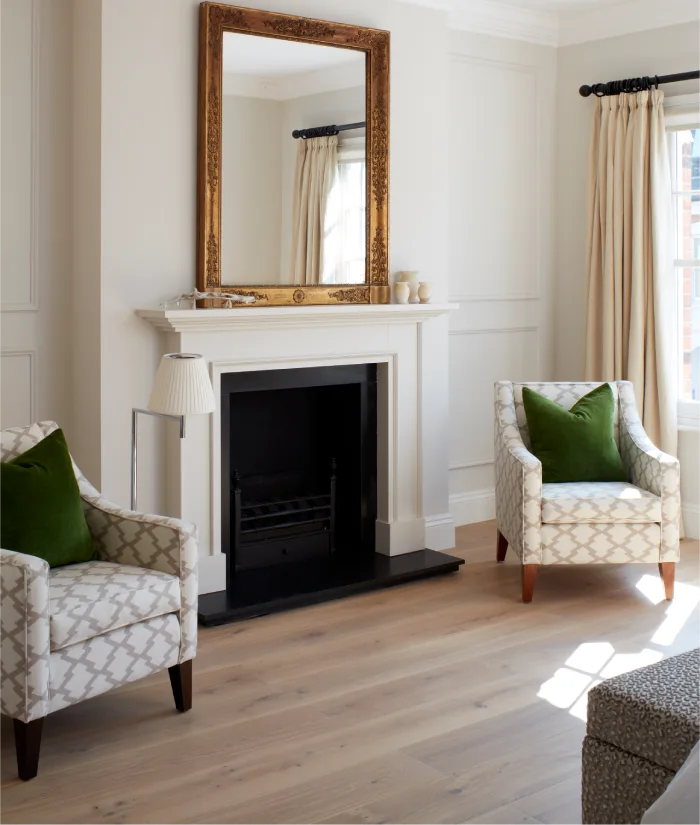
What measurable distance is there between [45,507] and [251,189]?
6.07 feet

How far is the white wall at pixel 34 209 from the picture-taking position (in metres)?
4.08

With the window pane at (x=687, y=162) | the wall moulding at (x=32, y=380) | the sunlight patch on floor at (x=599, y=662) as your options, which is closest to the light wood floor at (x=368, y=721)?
the sunlight patch on floor at (x=599, y=662)

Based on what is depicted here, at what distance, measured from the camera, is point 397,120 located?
4.91 meters

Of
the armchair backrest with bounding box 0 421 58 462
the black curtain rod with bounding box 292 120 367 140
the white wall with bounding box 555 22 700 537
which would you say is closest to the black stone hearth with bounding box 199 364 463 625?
the black curtain rod with bounding box 292 120 367 140

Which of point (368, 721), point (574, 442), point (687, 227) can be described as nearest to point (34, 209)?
point (368, 721)

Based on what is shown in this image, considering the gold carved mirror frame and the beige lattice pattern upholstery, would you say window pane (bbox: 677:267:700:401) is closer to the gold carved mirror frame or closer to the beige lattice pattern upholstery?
the gold carved mirror frame

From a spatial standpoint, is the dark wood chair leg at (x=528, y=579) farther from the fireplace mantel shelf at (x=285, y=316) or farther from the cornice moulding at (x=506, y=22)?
the cornice moulding at (x=506, y=22)

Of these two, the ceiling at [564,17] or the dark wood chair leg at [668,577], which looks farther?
the ceiling at [564,17]

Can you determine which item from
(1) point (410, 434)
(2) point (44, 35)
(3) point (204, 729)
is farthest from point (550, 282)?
(3) point (204, 729)

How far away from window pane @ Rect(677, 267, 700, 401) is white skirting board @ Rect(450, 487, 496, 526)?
1.21 meters

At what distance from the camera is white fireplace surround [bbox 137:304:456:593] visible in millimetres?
4270

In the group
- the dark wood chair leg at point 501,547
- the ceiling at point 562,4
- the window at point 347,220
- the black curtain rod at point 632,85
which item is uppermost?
the ceiling at point 562,4

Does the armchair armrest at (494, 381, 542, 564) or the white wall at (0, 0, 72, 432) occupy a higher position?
the white wall at (0, 0, 72, 432)

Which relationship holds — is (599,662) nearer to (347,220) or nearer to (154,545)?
(154,545)
